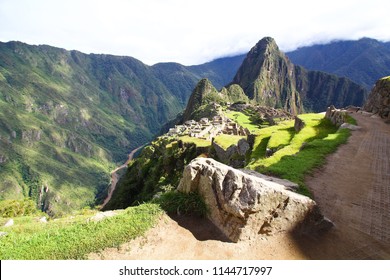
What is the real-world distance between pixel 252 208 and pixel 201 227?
2.95 metres

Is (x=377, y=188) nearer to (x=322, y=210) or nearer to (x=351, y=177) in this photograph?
(x=351, y=177)

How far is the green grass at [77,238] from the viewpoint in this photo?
12129mm

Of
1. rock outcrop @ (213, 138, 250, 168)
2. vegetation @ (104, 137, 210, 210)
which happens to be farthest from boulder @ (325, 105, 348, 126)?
vegetation @ (104, 137, 210, 210)

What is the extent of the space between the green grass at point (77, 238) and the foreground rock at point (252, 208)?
345 centimetres

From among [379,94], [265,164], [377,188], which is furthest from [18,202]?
[379,94]

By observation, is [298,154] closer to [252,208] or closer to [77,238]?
[252,208]

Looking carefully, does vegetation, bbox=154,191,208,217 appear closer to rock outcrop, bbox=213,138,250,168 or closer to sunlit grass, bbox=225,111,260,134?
rock outcrop, bbox=213,138,250,168

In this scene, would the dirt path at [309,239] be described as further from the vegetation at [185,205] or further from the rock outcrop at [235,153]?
the rock outcrop at [235,153]

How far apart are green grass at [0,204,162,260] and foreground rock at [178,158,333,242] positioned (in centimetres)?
345

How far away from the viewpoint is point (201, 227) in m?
15.3

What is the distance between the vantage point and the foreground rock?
14653mm

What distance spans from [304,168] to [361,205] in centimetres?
545

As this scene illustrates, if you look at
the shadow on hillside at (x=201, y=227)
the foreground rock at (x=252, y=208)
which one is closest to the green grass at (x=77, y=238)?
the shadow on hillside at (x=201, y=227)
